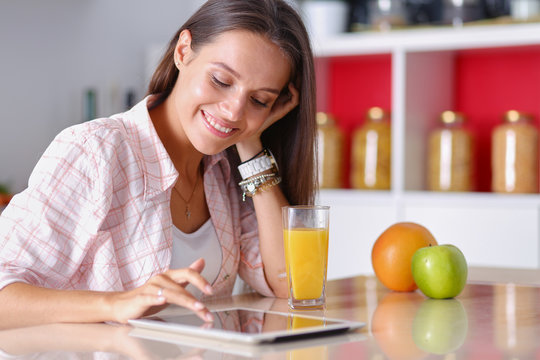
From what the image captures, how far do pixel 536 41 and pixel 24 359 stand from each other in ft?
7.14

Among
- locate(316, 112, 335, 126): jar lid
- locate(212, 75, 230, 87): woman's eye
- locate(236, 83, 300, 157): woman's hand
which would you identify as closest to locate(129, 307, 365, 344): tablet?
locate(212, 75, 230, 87): woman's eye

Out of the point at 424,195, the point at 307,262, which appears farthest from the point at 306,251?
the point at 424,195

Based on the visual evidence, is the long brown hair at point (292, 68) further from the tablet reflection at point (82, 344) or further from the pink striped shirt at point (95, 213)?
the tablet reflection at point (82, 344)

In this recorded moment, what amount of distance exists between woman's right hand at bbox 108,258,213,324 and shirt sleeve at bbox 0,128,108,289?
0.60 ft

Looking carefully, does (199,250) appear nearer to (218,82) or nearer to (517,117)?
(218,82)

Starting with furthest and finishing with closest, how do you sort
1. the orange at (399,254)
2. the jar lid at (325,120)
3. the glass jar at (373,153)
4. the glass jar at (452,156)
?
the jar lid at (325,120)
the glass jar at (373,153)
the glass jar at (452,156)
the orange at (399,254)

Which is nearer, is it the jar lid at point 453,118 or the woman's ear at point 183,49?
the woman's ear at point 183,49

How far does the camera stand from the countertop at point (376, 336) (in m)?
0.85

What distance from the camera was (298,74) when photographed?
4.96 feet

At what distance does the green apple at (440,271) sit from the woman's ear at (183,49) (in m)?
0.55

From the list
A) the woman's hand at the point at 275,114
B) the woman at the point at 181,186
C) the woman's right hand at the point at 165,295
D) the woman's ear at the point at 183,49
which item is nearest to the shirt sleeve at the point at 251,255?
the woman at the point at 181,186

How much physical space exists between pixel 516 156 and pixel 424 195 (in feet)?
1.08

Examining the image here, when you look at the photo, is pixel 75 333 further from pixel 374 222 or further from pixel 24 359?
pixel 374 222

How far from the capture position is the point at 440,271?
1273mm
